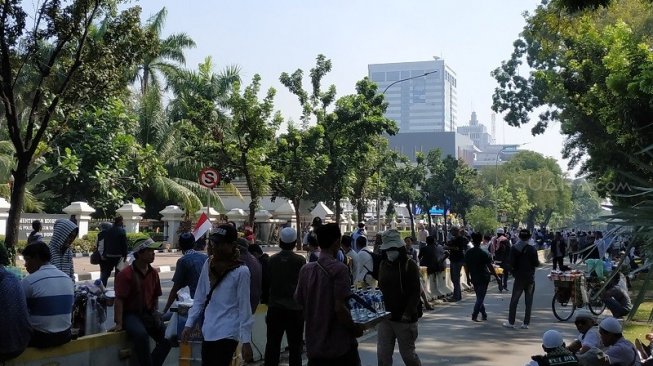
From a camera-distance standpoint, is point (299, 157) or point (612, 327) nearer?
point (612, 327)

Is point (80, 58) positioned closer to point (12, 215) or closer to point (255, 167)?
point (12, 215)

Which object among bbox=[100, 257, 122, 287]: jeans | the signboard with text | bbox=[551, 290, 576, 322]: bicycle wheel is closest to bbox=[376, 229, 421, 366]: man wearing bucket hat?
bbox=[551, 290, 576, 322]: bicycle wheel

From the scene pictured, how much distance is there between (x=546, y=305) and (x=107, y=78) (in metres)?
11.1

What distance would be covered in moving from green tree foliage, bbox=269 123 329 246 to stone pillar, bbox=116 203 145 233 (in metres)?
6.20

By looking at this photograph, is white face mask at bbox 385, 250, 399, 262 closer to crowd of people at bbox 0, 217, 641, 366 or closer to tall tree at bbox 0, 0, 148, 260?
crowd of people at bbox 0, 217, 641, 366

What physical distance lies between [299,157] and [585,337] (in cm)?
2674

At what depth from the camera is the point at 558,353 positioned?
6.01m

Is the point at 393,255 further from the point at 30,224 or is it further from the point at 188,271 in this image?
the point at 30,224

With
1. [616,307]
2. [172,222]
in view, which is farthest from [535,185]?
[616,307]

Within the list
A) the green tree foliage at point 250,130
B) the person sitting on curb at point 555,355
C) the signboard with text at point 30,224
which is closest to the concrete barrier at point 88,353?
the person sitting on curb at point 555,355

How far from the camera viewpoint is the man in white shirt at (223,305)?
18.9 ft

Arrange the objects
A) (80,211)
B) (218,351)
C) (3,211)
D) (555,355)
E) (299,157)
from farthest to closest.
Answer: (299,157) < (80,211) < (3,211) < (555,355) < (218,351)

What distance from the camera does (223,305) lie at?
228 inches

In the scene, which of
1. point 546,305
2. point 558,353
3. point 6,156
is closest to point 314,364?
point 558,353
